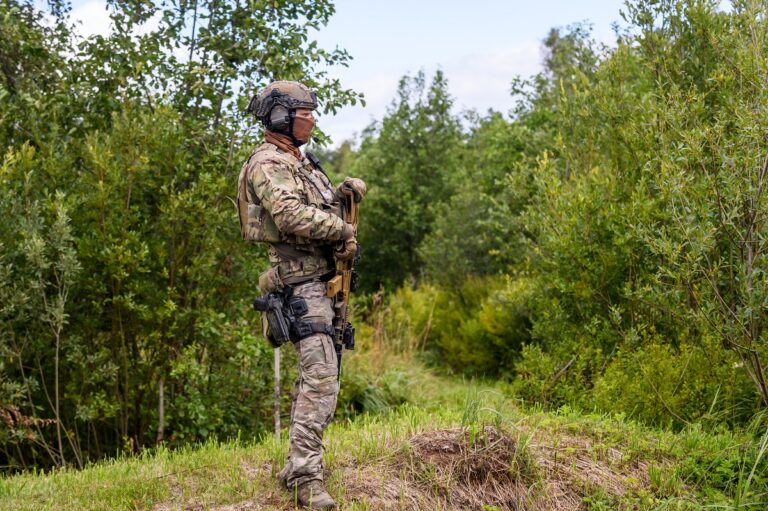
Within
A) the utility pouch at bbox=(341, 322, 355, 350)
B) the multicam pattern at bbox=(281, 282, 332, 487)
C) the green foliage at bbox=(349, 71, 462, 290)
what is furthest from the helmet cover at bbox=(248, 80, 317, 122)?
the green foliage at bbox=(349, 71, 462, 290)

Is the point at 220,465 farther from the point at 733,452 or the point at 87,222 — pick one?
the point at 733,452

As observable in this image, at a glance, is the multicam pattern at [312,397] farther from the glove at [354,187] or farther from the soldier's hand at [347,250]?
the glove at [354,187]

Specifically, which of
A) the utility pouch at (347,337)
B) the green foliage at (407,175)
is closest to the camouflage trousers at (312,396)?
the utility pouch at (347,337)

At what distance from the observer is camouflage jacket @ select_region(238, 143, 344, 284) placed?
4926 millimetres

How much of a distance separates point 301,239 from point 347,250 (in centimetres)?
30

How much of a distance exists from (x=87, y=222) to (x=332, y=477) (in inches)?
165

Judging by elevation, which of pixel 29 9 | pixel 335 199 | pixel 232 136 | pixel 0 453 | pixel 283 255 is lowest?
pixel 0 453

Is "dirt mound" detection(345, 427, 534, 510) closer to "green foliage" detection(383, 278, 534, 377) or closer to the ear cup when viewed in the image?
the ear cup

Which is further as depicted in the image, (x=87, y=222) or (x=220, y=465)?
(x=87, y=222)

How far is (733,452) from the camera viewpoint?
613cm

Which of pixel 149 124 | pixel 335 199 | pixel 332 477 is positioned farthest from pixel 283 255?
pixel 149 124

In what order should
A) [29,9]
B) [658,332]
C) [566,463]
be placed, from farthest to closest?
1. [29,9]
2. [658,332]
3. [566,463]

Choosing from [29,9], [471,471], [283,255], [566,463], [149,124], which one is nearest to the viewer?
[283,255]

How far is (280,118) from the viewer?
520 cm
